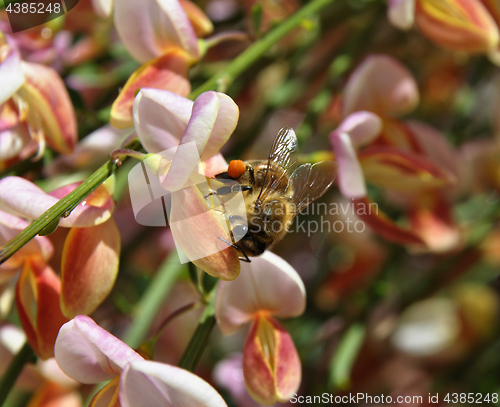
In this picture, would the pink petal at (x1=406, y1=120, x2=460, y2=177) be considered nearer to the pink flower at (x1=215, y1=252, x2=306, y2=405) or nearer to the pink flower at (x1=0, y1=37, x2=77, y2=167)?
the pink flower at (x1=215, y1=252, x2=306, y2=405)

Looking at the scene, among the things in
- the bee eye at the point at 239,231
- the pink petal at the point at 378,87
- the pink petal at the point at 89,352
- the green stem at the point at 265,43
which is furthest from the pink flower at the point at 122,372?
the pink petal at the point at 378,87

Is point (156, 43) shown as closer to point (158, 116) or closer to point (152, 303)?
point (158, 116)

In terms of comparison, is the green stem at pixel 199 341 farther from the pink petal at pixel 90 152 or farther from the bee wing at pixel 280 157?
the pink petal at pixel 90 152

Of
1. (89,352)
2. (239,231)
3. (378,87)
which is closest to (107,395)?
(89,352)

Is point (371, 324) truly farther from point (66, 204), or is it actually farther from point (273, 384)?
point (66, 204)

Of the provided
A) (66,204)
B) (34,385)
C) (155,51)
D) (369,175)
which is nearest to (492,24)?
(369,175)
